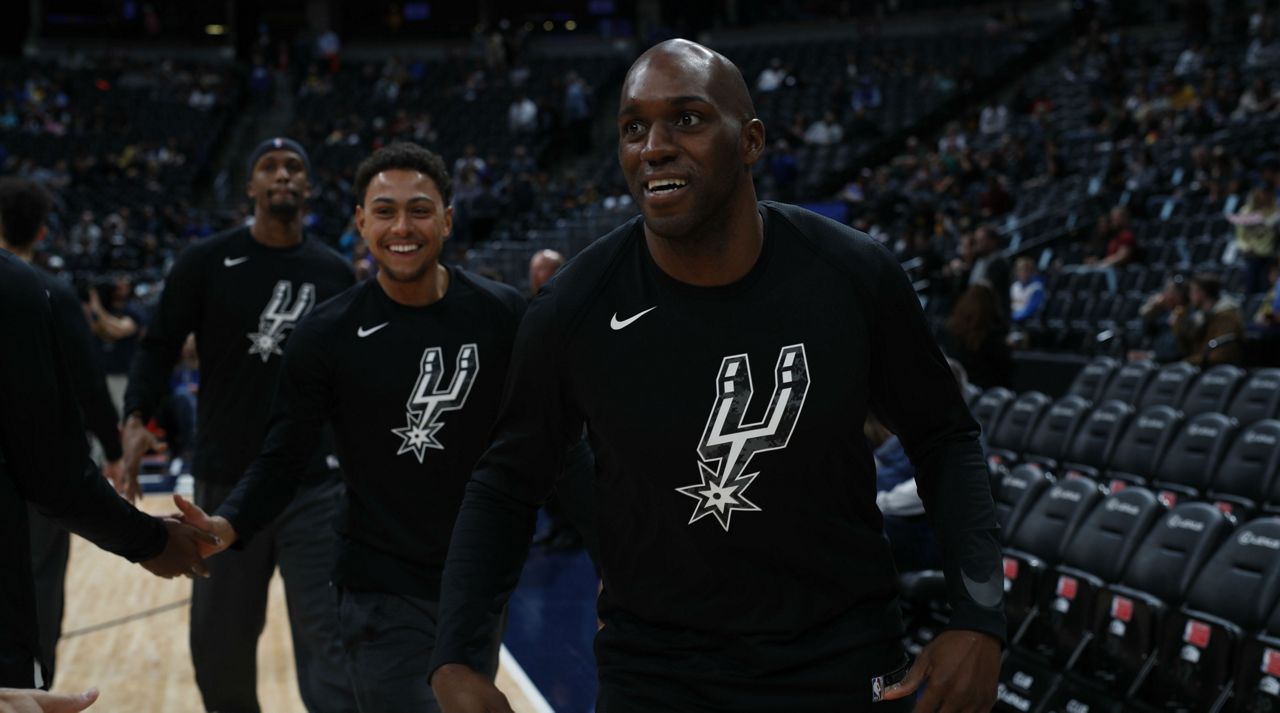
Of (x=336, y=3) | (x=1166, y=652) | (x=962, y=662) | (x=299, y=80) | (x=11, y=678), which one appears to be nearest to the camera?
(x=962, y=662)

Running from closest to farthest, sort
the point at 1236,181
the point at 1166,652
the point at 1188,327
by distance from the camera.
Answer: the point at 1166,652 → the point at 1188,327 → the point at 1236,181

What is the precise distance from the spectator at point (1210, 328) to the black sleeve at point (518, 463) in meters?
7.16

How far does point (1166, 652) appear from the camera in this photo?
4555mm

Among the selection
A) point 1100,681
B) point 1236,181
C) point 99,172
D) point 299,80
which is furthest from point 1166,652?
point 299,80

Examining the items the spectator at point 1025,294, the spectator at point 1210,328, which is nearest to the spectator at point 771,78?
the spectator at point 1025,294

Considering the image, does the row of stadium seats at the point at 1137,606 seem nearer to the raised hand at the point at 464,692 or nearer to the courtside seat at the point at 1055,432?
the courtside seat at the point at 1055,432

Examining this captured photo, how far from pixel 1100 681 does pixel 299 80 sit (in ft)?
91.0

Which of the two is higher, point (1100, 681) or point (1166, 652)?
point (1166, 652)

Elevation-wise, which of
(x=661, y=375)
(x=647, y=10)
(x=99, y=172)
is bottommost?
(x=99, y=172)

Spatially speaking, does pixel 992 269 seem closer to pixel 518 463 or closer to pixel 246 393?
pixel 246 393

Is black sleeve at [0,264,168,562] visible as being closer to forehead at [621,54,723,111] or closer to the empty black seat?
forehead at [621,54,723,111]

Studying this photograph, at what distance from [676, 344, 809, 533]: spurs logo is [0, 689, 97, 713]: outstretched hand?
3.22ft

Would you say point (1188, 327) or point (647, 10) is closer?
point (1188, 327)

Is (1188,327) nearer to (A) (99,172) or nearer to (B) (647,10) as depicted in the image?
(A) (99,172)
